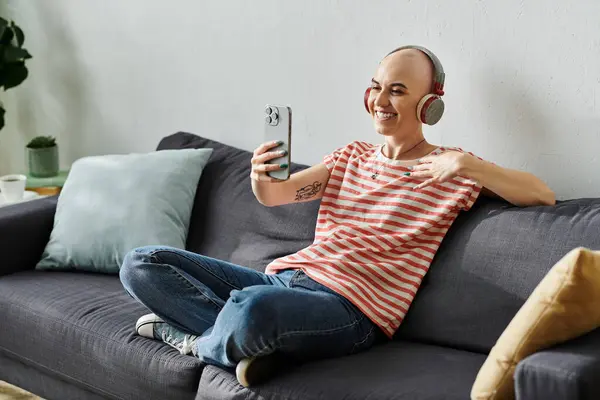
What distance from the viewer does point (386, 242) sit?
7.95 ft

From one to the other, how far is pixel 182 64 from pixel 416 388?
6.11 ft

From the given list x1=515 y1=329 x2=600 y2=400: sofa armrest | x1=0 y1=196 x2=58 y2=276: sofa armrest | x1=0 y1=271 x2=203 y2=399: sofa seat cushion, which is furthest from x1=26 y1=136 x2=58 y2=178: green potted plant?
x1=515 y1=329 x2=600 y2=400: sofa armrest

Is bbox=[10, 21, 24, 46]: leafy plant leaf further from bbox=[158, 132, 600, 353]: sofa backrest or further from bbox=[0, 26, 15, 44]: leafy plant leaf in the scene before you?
bbox=[158, 132, 600, 353]: sofa backrest

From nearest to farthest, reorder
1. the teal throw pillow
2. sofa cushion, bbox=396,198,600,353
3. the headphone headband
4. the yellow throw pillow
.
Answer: the yellow throw pillow < sofa cushion, bbox=396,198,600,353 < the headphone headband < the teal throw pillow

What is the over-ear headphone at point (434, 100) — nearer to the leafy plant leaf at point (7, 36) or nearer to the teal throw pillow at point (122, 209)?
the teal throw pillow at point (122, 209)

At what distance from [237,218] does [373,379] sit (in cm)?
101

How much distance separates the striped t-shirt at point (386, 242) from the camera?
2.38m

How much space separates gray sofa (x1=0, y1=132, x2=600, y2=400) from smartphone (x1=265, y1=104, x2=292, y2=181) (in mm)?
331

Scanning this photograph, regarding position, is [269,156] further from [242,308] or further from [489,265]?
[489,265]

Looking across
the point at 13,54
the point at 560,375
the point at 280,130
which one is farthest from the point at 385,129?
the point at 13,54

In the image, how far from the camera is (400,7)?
2.77 m

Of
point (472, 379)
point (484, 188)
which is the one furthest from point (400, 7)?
point (472, 379)

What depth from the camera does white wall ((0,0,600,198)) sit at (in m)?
2.50

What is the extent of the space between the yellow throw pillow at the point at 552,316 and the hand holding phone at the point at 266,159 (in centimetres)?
85
